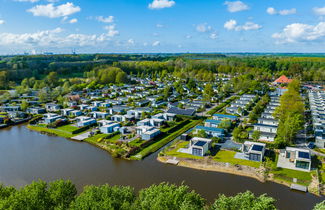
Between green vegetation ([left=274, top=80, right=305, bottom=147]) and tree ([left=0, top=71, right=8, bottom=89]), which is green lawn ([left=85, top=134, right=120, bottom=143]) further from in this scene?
tree ([left=0, top=71, right=8, bottom=89])

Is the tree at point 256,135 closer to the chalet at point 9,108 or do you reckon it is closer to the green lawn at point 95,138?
the green lawn at point 95,138

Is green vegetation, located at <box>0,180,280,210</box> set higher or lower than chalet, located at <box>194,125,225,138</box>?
higher

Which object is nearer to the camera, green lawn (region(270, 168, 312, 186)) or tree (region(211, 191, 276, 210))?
tree (region(211, 191, 276, 210))

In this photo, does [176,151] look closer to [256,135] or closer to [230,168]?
[230,168]

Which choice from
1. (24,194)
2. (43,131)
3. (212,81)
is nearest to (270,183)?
(24,194)

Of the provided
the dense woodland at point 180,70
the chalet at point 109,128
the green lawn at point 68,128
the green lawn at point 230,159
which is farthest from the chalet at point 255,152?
the dense woodland at point 180,70

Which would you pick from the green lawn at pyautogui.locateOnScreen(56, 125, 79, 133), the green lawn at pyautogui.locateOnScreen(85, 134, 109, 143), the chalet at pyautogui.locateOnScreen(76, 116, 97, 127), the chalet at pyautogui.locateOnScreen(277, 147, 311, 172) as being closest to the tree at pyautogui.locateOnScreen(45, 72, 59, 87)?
the chalet at pyautogui.locateOnScreen(76, 116, 97, 127)
